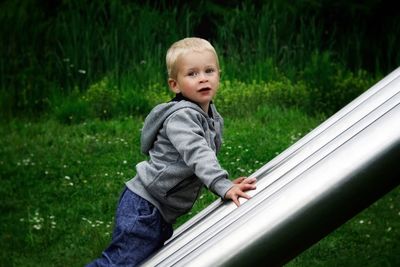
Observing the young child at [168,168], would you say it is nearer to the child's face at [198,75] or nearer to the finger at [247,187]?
the child's face at [198,75]

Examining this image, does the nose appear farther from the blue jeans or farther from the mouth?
the blue jeans

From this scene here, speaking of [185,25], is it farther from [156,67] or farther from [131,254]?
[131,254]

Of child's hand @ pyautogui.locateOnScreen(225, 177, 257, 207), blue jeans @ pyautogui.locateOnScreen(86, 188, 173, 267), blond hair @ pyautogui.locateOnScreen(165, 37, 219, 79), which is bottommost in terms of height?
blue jeans @ pyautogui.locateOnScreen(86, 188, 173, 267)

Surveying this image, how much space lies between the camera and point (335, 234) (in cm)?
507

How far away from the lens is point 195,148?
8.24 ft

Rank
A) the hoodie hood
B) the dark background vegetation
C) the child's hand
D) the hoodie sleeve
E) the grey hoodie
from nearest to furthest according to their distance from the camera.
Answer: the child's hand
the hoodie sleeve
the grey hoodie
the hoodie hood
the dark background vegetation

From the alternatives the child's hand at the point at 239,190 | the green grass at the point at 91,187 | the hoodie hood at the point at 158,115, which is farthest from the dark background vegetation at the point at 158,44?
the child's hand at the point at 239,190

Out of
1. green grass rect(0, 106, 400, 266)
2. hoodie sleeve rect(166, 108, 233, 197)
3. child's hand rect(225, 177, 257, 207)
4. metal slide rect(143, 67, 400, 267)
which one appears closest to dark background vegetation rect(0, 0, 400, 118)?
green grass rect(0, 106, 400, 266)

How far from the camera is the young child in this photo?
2.67 m

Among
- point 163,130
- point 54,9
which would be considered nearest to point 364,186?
point 163,130

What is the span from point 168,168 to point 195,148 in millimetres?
200

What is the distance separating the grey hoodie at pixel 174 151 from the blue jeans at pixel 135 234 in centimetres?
3

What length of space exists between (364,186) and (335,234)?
375 centimetres

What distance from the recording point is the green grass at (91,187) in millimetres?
4863
